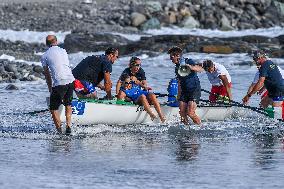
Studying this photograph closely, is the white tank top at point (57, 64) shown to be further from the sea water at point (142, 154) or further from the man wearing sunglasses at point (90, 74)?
the man wearing sunglasses at point (90, 74)

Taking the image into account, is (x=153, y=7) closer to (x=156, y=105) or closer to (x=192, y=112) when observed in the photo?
(x=156, y=105)

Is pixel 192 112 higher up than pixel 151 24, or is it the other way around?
pixel 192 112

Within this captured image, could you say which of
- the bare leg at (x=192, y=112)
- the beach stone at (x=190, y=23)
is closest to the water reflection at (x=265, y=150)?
the bare leg at (x=192, y=112)

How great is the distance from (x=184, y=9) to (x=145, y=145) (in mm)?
58114

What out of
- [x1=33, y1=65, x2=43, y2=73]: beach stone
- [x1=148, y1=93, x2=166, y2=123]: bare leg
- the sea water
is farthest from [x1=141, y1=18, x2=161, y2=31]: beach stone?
[x1=148, y1=93, x2=166, y2=123]: bare leg

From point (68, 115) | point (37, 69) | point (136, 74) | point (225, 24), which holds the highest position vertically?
point (136, 74)

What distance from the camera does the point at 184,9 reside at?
256 feet

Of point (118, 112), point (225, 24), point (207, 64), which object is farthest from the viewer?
point (225, 24)

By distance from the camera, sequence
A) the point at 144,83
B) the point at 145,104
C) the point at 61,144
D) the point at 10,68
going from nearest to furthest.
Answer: the point at 61,144, the point at 145,104, the point at 144,83, the point at 10,68

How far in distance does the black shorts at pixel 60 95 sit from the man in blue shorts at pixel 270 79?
438 centimetres

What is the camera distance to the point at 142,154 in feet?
62.4

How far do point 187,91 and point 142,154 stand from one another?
190 inches

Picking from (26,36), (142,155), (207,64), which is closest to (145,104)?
(207,64)

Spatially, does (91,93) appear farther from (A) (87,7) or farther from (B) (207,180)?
(A) (87,7)
